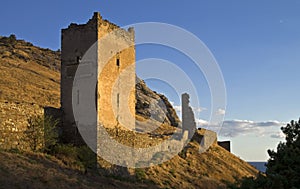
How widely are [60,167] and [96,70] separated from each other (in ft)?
20.2

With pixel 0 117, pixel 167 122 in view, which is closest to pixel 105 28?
pixel 0 117

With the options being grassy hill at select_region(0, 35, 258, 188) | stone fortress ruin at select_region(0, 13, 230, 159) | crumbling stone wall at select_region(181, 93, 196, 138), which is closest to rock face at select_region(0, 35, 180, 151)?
grassy hill at select_region(0, 35, 258, 188)

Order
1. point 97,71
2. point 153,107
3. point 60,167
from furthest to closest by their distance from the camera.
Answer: point 153,107 < point 97,71 < point 60,167

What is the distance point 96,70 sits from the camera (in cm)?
2116

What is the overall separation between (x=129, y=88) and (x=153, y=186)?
6.88 metres

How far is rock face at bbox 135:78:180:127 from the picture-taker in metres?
51.1

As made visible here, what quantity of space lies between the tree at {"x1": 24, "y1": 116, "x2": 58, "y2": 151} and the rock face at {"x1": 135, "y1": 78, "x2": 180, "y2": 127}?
30.4 metres

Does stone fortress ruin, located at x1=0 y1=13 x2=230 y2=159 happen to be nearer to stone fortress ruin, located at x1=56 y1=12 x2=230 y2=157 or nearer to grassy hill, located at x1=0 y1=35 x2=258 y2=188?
stone fortress ruin, located at x1=56 y1=12 x2=230 y2=157

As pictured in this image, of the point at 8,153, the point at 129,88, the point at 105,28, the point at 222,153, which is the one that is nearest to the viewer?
the point at 8,153

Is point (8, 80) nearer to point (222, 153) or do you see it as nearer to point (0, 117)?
point (222, 153)

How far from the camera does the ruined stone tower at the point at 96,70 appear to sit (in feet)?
69.6

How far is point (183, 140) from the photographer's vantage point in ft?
97.7

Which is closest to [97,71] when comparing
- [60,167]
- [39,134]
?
[39,134]

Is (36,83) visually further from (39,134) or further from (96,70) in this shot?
(39,134)
